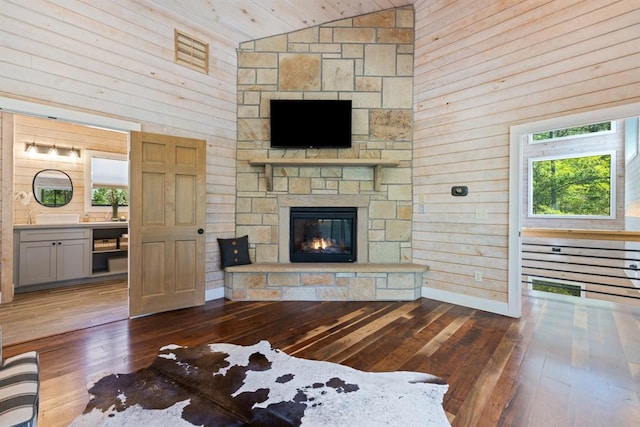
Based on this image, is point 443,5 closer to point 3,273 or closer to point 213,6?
point 213,6

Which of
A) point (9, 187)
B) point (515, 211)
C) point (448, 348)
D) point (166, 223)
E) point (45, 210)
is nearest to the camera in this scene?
point (448, 348)

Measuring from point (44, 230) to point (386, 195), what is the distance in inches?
191

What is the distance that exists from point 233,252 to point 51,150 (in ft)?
11.8

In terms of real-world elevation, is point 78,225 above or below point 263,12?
below

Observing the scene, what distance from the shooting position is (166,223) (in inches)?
136

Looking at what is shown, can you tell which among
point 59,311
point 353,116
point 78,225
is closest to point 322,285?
point 353,116

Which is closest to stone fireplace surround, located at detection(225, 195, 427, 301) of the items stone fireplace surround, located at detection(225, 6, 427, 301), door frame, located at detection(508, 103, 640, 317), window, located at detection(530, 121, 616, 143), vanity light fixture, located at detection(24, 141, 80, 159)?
stone fireplace surround, located at detection(225, 6, 427, 301)

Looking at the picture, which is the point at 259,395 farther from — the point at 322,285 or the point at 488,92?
the point at 488,92

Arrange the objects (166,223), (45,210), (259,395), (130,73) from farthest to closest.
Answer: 1. (45,210)
2. (166,223)
3. (130,73)
4. (259,395)

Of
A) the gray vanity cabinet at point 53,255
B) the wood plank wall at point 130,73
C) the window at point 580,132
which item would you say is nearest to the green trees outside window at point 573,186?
the window at point 580,132

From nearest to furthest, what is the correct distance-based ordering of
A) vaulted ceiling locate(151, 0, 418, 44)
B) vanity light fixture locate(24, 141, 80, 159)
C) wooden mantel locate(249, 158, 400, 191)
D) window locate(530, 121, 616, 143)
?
1. vaulted ceiling locate(151, 0, 418, 44)
2. wooden mantel locate(249, 158, 400, 191)
3. vanity light fixture locate(24, 141, 80, 159)
4. window locate(530, 121, 616, 143)

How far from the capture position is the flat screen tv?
403 centimetres

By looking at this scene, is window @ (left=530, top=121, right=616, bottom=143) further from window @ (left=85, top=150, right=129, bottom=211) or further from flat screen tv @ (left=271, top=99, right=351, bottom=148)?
window @ (left=85, top=150, right=129, bottom=211)

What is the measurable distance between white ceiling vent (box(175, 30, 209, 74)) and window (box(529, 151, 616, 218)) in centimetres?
679
